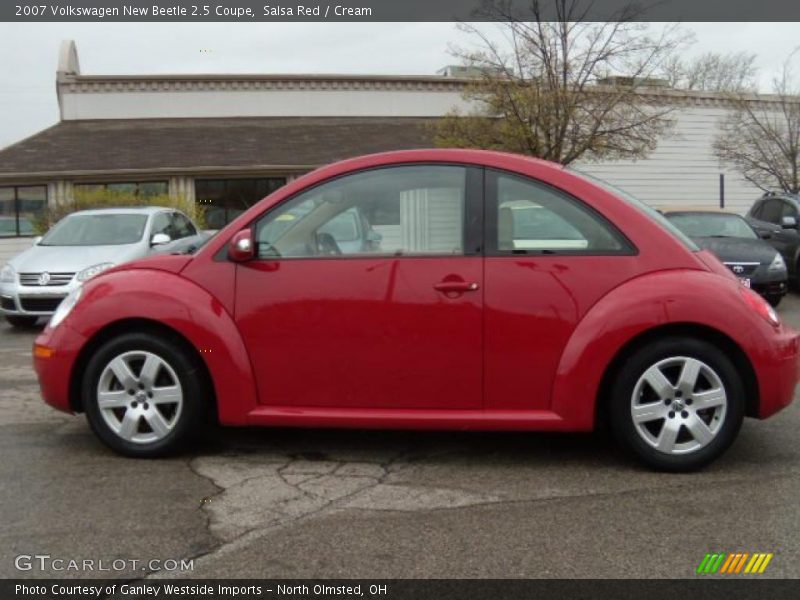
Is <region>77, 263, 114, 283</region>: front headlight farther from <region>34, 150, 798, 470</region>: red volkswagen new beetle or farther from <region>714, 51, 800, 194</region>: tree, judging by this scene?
<region>714, 51, 800, 194</region>: tree

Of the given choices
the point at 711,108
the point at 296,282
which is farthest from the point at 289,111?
the point at 296,282

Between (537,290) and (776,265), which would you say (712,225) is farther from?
(537,290)

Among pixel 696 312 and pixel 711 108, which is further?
pixel 711 108

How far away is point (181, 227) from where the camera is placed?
43.4 feet

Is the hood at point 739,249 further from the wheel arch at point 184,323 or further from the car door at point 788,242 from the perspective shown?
the wheel arch at point 184,323

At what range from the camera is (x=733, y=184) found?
28.5m

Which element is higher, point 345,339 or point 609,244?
point 609,244

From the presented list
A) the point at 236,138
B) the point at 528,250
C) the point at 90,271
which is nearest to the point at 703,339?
the point at 528,250

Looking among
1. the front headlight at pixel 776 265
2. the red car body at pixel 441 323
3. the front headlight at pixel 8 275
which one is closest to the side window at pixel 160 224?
the front headlight at pixel 8 275

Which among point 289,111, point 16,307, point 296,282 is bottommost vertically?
point 16,307

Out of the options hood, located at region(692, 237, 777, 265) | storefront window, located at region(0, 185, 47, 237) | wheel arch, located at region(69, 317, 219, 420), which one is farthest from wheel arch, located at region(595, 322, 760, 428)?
storefront window, located at region(0, 185, 47, 237)
